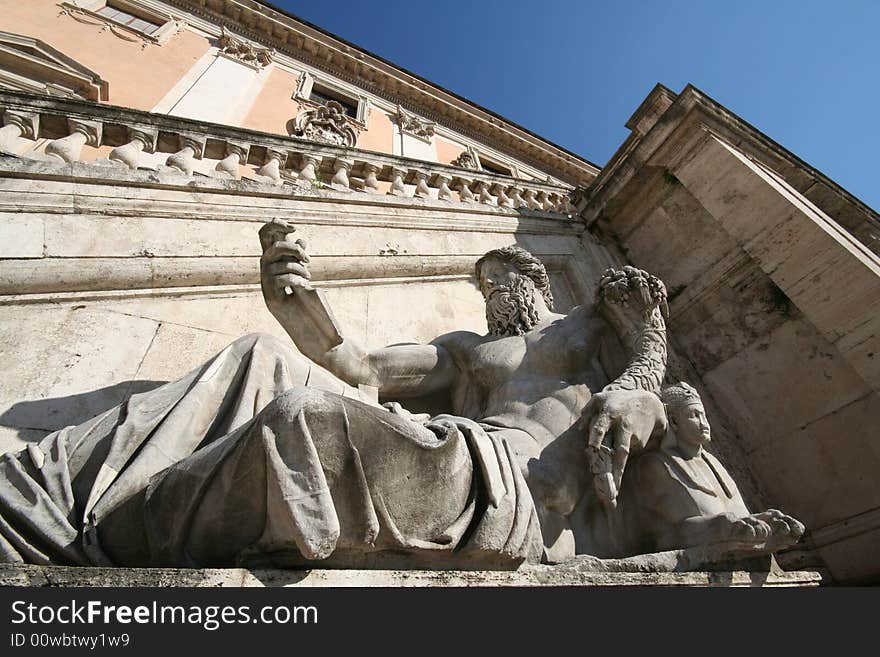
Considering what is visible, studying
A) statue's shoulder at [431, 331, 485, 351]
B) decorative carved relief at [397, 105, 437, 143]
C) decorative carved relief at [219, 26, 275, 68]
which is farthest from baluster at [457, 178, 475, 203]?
decorative carved relief at [219, 26, 275, 68]

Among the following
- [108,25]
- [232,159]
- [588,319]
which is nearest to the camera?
[588,319]

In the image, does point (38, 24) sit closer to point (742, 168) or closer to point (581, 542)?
point (742, 168)

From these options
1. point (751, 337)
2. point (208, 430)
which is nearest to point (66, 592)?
point (208, 430)

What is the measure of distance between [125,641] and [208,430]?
955 mm

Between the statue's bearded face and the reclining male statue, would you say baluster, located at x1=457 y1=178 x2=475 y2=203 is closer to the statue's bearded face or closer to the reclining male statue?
the statue's bearded face

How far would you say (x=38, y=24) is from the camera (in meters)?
12.0

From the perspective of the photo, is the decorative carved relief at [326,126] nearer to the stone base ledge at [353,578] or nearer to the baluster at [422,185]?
the baluster at [422,185]

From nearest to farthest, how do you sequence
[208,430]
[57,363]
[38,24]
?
[208,430]
[57,363]
[38,24]

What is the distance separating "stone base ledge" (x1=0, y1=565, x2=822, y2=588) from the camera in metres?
1.12

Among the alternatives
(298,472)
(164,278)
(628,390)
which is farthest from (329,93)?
(298,472)

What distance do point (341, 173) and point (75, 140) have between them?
7.54 feet

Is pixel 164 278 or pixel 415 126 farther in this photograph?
pixel 415 126

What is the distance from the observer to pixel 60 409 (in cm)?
243

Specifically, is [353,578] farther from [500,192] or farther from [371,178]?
[500,192]
